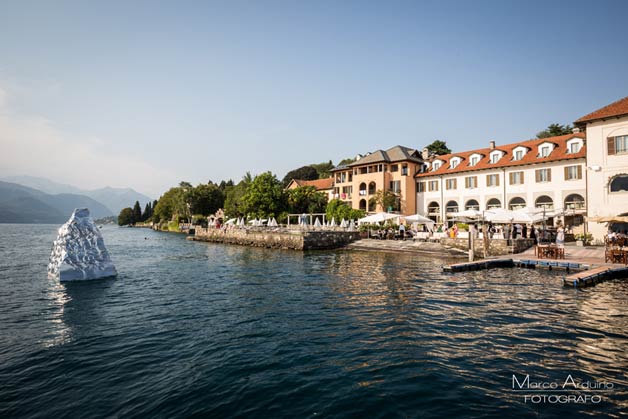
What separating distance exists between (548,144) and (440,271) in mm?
29398

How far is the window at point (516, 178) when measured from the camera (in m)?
39.1

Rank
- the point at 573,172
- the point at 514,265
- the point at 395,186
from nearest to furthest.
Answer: the point at 514,265
the point at 573,172
the point at 395,186

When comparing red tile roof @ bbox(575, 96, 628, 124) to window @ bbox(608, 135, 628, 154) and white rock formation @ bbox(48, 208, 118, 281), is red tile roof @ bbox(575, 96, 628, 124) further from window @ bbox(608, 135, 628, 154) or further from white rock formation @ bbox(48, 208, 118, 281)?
white rock formation @ bbox(48, 208, 118, 281)

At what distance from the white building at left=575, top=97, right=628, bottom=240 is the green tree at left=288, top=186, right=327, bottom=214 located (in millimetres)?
36961

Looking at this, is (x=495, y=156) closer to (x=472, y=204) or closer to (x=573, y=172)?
(x=472, y=204)

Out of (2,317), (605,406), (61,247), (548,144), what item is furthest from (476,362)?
(548,144)

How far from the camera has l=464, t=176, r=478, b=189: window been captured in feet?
141

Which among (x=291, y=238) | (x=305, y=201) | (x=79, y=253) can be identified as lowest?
(x=291, y=238)

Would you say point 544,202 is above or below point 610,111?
below

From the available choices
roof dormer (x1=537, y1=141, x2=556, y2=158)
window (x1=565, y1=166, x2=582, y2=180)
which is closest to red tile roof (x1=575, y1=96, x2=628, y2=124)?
window (x1=565, y1=166, x2=582, y2=180)

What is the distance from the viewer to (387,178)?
50344 mm

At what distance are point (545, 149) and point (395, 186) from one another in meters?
19.2

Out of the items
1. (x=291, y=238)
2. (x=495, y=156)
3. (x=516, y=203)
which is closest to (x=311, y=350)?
(x=291, y=238)

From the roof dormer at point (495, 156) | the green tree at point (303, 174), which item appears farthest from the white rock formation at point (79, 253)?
the green tree at point (303, 174)
